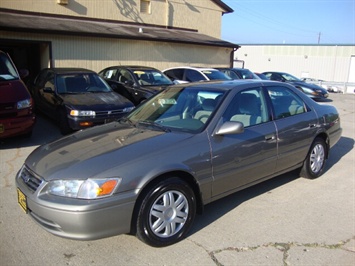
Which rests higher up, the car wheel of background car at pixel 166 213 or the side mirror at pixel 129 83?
the side mirror at pixel 129 83

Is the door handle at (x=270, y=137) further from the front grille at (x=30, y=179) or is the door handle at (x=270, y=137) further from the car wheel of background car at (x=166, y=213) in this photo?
the front grille at (x=30, y=179)

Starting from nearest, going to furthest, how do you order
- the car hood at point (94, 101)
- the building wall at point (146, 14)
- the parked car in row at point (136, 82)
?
the car hood at point (94, 101) → the parked car in row at point (136, 82) → the building wall at point (146, 14)

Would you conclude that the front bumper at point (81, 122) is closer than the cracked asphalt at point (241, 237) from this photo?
No

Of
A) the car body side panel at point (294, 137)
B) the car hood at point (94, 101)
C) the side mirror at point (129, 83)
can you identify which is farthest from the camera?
the side mirror at point (129, 83)

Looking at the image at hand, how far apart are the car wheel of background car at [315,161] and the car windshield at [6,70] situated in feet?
19.5

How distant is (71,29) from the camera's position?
12469 millimetres

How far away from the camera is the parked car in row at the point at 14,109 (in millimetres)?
6316

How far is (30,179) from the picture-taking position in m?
3.24

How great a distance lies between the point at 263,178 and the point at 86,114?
425 cm

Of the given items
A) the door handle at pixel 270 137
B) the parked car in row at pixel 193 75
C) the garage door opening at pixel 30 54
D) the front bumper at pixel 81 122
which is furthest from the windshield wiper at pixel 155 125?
the garage door opening at pixel 30 54

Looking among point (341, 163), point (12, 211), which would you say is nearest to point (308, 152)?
point (341, 163)

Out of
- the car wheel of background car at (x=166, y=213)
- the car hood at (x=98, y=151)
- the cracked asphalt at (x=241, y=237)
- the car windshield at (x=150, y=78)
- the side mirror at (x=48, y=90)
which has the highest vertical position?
the car windshield at (x=150, y=78)

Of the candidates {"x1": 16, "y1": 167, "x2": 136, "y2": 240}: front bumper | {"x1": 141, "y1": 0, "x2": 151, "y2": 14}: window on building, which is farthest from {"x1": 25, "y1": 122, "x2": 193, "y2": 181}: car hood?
{"x1": 141, "y1": 0, "x2": 151, "y2": 14}: window on building

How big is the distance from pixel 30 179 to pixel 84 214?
31.9 inches
